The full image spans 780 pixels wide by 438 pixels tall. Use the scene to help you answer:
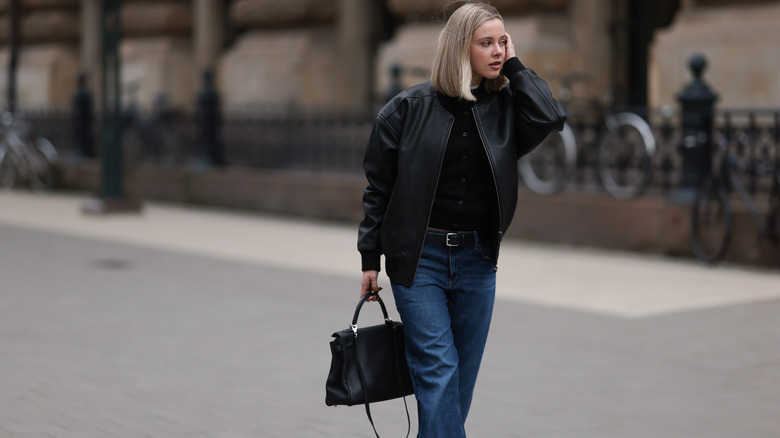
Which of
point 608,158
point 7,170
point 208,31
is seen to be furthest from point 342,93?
point 608,158

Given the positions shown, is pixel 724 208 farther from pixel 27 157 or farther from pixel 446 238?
pixel 27 157

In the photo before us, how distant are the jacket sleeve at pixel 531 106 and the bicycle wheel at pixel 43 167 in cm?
1610

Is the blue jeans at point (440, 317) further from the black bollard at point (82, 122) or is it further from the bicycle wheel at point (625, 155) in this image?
the black bollard at point (82, 122)

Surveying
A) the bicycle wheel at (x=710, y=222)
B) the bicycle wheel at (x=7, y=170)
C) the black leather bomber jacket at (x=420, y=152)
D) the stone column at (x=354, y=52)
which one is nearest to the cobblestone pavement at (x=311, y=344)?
the bicycle wheel at (x=710, y=222)

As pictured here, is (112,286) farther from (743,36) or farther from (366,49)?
(366,49)

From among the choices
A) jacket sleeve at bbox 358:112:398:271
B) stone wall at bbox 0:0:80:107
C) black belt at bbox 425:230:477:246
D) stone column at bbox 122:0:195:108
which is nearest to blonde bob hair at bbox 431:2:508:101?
jacket sleeve at bbox 358:112:398:271

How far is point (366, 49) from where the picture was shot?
1812 cm

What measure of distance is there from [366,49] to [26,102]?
8.14m

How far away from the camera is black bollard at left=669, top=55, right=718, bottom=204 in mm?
11344

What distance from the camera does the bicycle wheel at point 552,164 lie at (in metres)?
12.6

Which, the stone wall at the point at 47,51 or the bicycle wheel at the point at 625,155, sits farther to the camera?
the stone wall at the point at 47,51

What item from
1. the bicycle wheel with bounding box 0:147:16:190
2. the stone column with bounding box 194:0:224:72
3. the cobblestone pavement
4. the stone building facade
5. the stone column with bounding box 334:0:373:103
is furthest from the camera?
the bicycle wheel with bounding box 0:147:16:190

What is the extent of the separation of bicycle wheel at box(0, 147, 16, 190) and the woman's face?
54.5 ft

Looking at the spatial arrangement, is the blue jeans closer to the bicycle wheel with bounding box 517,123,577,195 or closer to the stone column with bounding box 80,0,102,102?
the bicycle wheel with bounding box 517,123,577,195
